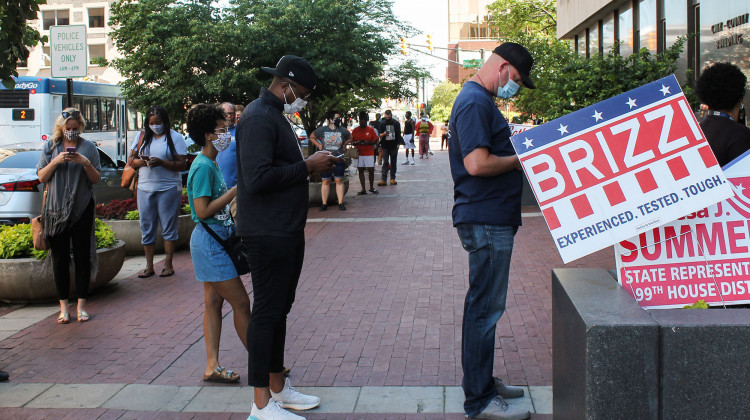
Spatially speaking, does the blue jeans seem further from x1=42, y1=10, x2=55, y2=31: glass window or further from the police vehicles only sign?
x1=42, y1=10, x2=55, y2=31: glass window

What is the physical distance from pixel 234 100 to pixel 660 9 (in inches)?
344

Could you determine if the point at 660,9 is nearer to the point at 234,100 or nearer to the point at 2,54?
the point at 234,100

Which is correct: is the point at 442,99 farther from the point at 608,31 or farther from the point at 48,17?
the point at 608,31

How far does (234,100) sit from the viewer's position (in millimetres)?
14336

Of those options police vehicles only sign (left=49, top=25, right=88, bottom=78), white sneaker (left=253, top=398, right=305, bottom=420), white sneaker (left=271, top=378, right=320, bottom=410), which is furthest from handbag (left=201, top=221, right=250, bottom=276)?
police vehicles only sign (left=49, top=25, right=88, bottom=78)

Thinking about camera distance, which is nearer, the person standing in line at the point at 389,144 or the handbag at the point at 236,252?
the handbag at the point at 236,252

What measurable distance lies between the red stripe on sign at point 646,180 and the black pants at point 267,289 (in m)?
1.74

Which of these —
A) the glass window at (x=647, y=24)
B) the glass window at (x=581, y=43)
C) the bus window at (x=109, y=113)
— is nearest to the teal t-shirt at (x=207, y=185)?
the glass window at (x=647, y=24)

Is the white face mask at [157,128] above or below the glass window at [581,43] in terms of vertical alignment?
below

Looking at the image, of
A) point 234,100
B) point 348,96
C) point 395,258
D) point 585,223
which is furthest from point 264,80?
point 585,223

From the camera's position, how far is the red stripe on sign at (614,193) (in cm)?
332

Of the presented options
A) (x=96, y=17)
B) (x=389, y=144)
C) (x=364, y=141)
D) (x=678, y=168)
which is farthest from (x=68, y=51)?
(x=96, y=17)

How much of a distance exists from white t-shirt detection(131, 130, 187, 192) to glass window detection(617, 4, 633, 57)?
13.2 m

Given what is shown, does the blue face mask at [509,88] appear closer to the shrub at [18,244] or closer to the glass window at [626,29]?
the shrub at [18,244]
